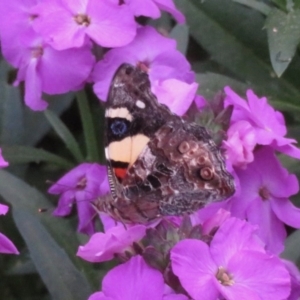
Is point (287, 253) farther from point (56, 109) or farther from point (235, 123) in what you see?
point (56, 109)

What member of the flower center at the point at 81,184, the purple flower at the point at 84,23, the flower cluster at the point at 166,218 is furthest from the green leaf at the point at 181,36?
the flower center at the point at 81,184

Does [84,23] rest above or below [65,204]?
above

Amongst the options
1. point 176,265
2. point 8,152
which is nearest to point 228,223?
point 176,265

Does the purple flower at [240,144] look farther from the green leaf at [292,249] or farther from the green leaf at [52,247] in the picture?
the green leaf at [52,247]

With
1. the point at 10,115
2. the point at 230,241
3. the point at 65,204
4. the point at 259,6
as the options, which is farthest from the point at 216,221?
the point at 10,115

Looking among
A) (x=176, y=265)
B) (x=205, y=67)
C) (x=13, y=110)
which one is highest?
(x=176, y=265)

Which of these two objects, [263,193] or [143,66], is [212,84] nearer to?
[143,66]
